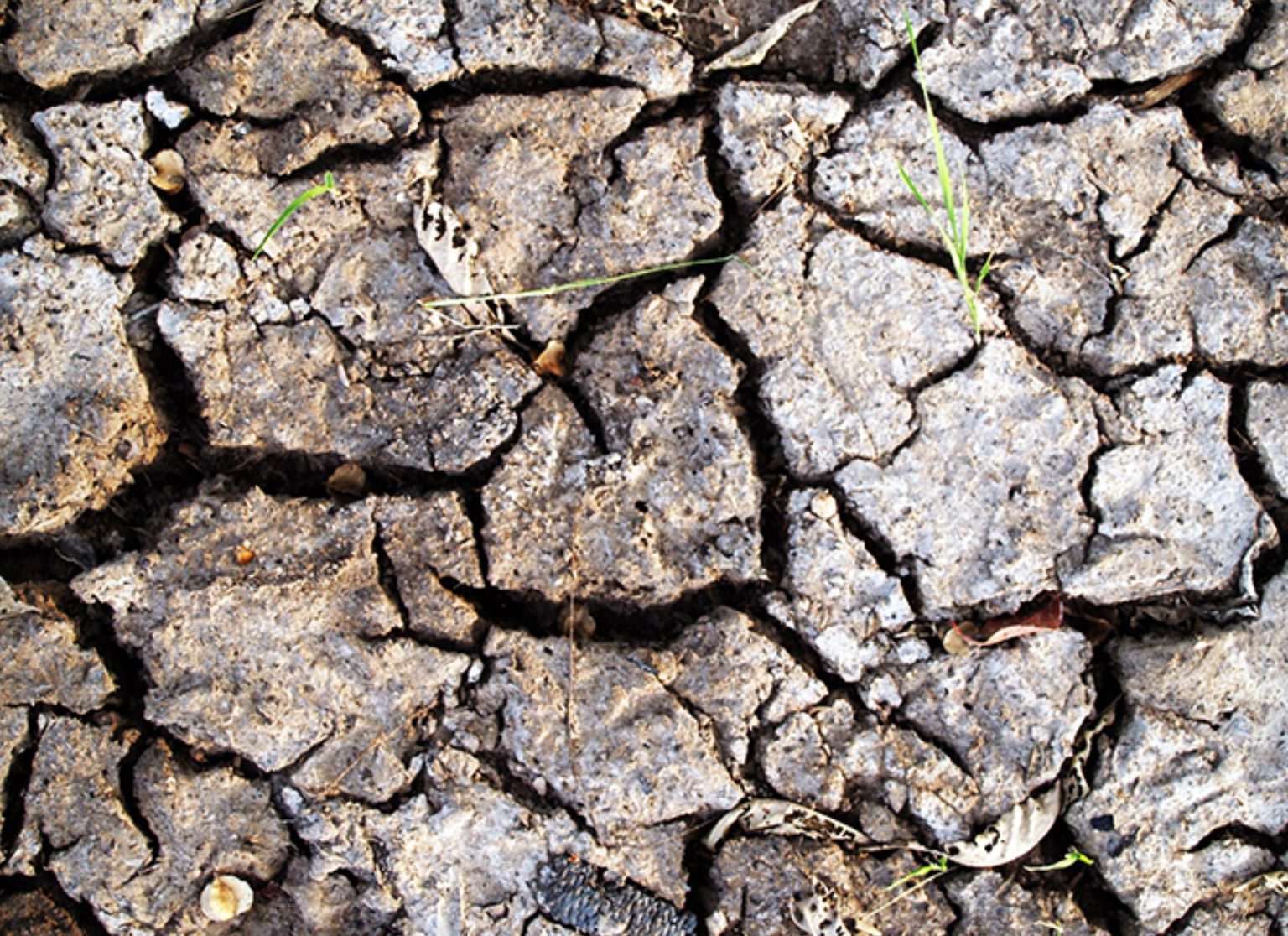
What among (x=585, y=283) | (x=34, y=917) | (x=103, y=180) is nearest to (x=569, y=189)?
(x=585, y=283)

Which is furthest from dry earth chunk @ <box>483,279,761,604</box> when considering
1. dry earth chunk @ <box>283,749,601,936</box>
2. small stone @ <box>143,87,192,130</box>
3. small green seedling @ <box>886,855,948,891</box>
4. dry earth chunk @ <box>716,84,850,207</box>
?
small stone @ <box>143,87,192,130</box>

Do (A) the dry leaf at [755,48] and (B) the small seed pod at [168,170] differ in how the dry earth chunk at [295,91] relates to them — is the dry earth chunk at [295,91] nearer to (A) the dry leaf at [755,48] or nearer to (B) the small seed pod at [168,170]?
(B) the small seed pod at [168,170]

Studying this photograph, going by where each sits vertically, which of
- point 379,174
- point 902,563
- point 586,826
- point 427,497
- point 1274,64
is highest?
point 1274,64

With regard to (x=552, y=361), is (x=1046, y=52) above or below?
above

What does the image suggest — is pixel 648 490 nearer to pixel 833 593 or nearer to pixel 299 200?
pixel 833 593

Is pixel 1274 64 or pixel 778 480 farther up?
pixel 1274 64

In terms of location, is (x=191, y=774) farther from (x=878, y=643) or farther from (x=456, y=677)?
(x=878, y=643)

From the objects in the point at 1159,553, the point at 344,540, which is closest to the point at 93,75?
the point at 344,540

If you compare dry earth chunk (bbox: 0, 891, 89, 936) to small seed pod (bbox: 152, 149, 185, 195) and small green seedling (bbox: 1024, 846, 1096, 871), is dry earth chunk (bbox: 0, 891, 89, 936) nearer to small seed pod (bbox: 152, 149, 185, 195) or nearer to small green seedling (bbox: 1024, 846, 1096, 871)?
small seed pod (bbox: 152, 149, 185, 195)
